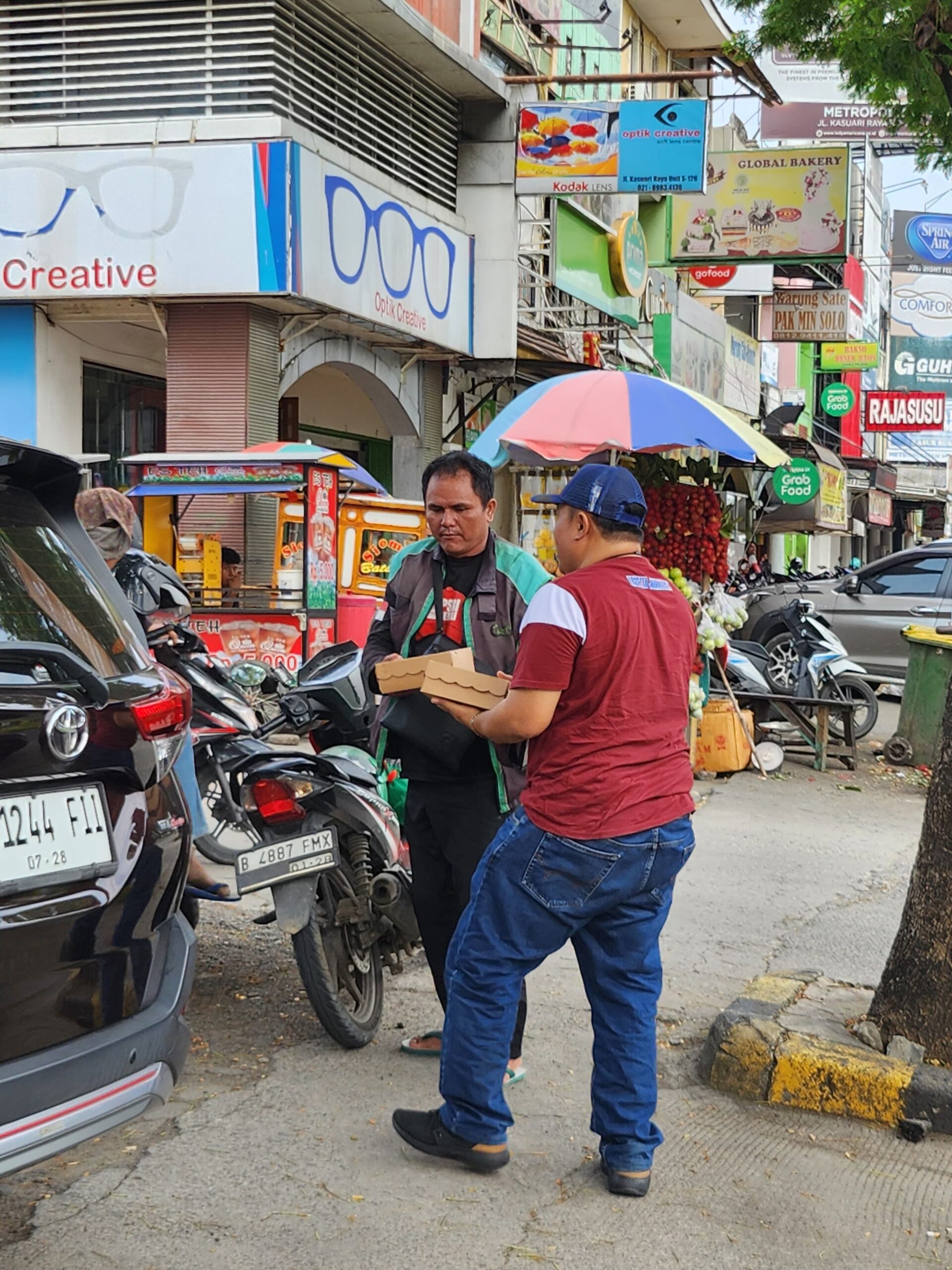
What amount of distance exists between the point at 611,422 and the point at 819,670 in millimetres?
5435

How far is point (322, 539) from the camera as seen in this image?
12.0 m

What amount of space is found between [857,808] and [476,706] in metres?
7.00

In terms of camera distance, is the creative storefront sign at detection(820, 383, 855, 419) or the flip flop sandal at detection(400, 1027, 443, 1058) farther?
the creative storefront sign at detection(820, 383, 855, 419)

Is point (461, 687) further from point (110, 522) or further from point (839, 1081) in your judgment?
point (110, 522)

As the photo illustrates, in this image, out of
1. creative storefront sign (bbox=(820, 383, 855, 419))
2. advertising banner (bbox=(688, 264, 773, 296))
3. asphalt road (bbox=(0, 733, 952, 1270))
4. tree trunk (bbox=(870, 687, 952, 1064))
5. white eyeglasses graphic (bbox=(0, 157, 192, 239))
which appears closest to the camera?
asphalt road (bbox=(0, 733, 952, 1270))

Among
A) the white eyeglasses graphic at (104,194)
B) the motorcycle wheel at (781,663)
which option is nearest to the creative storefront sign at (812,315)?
the motorcycle wheel at (781,663)

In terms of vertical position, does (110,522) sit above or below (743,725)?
above

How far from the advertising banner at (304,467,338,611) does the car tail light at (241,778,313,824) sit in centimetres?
707

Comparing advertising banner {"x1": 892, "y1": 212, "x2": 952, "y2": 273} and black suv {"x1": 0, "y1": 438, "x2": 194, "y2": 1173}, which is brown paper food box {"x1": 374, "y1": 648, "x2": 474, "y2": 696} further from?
advertising banner {"x1": 892, "y1": 212, "x2": 952, "y2": 273}

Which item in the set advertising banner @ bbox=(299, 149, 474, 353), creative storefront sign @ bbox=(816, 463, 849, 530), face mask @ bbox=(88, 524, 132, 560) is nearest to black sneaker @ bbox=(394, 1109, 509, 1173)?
face mask @ bbox=(88, 524, 132, 560)

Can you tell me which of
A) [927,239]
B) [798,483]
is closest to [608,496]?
[798,483]

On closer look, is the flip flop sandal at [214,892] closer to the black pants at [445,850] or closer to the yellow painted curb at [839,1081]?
the black pants at [445,850]

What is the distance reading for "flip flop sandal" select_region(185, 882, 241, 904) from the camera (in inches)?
176

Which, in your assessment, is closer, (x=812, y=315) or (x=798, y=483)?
(x=812, y=315)
